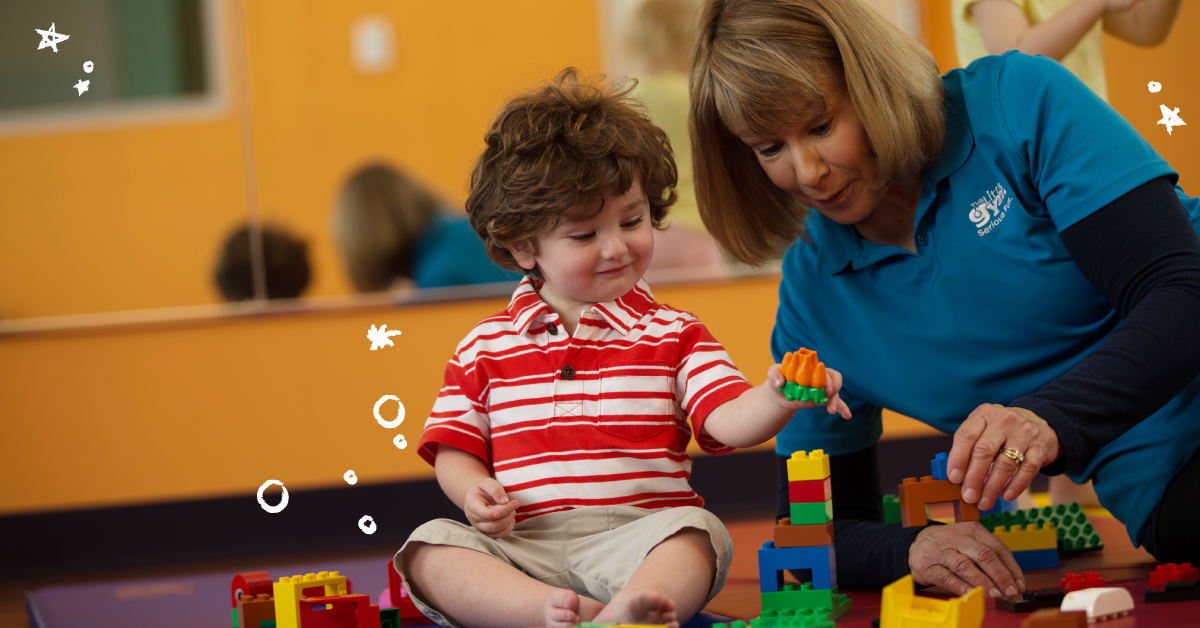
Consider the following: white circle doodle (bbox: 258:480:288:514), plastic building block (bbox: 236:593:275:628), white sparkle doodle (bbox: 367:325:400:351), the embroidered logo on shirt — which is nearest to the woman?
the embroidered logo on shirt

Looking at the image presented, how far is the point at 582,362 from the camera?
1115mm

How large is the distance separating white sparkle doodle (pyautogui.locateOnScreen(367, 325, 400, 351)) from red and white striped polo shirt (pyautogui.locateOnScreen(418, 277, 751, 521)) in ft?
4.52

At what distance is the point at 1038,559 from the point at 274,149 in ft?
6.57

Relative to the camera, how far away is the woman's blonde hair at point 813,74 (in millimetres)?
1025

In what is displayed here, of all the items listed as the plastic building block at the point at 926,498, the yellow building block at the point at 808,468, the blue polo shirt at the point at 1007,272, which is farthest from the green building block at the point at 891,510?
the yellow building block at the point at 808,468

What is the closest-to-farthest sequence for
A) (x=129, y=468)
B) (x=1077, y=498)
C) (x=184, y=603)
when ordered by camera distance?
1. (x=184, y=603)
2. (x=1077, y=498)
3. (x=129, y=468)

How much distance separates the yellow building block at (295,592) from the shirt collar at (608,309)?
1.05ft

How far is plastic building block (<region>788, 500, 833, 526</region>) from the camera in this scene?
3.15ft

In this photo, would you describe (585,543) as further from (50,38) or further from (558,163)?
(50,38)

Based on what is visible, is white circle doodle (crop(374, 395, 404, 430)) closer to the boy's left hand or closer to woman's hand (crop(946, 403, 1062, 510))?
the boy's left hand

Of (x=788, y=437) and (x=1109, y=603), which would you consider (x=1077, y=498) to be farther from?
(x=1109, y=603)

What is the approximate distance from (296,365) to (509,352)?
1525mm

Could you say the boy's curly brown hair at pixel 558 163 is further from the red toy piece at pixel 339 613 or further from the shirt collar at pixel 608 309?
the red toy piece at pixel 339 613

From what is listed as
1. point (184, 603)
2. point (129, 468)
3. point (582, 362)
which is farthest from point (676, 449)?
point (129, 468)
